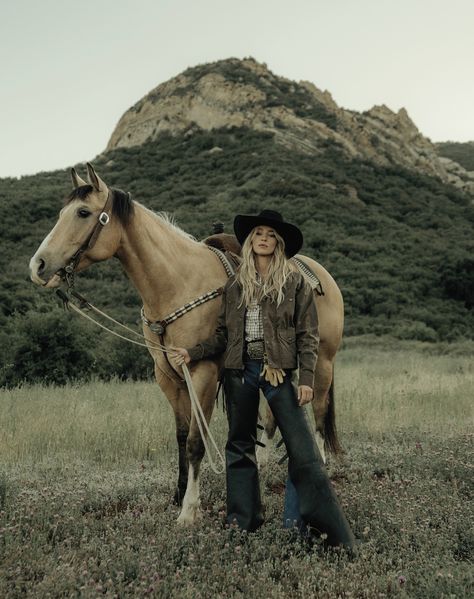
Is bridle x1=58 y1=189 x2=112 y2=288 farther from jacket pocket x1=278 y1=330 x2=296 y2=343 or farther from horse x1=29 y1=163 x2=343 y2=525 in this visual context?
jacket pocket x1=278 y1=330 x2=296 y2=343

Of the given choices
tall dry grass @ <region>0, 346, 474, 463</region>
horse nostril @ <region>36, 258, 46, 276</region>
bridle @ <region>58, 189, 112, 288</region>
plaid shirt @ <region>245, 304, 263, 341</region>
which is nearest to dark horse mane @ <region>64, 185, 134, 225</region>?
bridle @ <region>58, 189, 112, 288</region>

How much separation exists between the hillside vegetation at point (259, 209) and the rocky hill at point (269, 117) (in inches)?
66.5

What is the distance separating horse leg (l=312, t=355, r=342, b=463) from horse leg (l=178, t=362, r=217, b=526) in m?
1.70

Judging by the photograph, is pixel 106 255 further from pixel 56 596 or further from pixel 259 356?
pixel 56 596

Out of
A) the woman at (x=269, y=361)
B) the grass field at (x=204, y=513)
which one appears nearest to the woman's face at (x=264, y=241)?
the woman at (x=269, y=361)

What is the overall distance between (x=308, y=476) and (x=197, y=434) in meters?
0.94

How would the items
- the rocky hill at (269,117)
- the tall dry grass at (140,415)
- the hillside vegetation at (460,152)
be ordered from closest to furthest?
the tall dry grass at (140,415) < the rocky hill at (269,117) < the hillside vegetation at (460,152)

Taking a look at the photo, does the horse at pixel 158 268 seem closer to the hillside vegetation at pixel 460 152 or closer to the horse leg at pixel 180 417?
the horse leg at pixel 180 417

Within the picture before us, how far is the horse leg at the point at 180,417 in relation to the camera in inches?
191

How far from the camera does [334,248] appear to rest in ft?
97.7

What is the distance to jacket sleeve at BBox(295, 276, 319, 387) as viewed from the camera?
405 centimetres

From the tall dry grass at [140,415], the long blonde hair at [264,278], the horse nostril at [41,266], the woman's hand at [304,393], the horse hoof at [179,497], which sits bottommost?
the tall dry grass at [140,415]

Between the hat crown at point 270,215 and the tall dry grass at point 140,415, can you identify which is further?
the tall dry grass at point 140,415

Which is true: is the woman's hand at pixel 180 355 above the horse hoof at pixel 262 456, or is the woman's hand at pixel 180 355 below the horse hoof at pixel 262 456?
above
